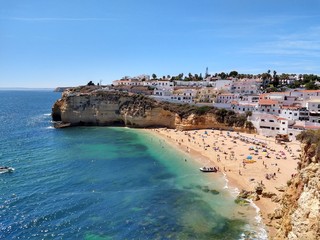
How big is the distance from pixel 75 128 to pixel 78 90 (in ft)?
61.6

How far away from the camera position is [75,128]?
70875 millimetres

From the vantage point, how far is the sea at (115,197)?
24250 millimetres

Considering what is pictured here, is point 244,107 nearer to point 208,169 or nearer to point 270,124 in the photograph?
point 270,124

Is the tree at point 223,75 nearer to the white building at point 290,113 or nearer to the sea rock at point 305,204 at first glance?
the white building at point 290,113

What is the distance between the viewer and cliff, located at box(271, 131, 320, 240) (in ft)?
54.2

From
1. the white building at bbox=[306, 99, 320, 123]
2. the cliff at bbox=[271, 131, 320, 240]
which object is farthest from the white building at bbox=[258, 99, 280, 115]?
the cliff at bbox=[271, 131, 320, 240]

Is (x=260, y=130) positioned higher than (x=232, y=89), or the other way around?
(x=232, y=89)

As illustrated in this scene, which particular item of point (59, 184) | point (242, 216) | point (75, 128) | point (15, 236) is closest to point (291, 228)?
point (242, 216)

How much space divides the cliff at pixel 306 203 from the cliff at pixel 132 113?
41440 millimetres

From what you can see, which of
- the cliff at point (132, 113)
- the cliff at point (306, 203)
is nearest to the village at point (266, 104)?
the cliff at point (132, 113)

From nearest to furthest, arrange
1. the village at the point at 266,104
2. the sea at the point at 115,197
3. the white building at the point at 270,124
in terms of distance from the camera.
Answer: the sea at the point at 115,197 → the white building at the point at 270,124 → the village at the point at 266,104

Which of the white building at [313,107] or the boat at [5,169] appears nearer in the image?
the boat at [5,169]

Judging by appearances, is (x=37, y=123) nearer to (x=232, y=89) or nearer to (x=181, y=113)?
(x=181, y=113)

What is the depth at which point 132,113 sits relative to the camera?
71.1 metres
